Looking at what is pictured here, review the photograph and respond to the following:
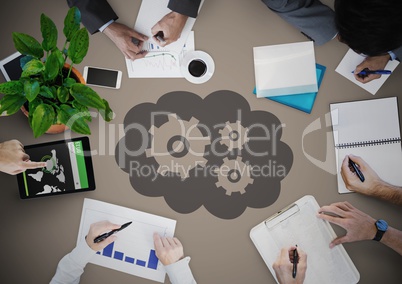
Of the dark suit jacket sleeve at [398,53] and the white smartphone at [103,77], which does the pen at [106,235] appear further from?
the dark suit jacket sleeve at [398,53]

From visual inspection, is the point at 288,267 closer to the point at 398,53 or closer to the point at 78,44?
the point at 398,53

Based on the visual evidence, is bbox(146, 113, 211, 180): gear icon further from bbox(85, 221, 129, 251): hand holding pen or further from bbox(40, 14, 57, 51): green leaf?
bbox(40, 14, 57, 51): green leaf

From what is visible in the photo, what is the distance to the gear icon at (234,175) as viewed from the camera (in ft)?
4.29

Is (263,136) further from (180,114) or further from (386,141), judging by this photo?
(386,141)

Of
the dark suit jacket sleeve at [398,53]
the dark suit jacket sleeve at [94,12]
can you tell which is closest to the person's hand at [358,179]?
the dark suit jacket sleeve at [398,53]

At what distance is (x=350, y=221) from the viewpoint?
1.28 meters

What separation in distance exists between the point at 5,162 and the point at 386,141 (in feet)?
3.92

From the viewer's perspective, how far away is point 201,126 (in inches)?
51.7

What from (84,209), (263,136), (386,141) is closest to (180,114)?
(263,136)

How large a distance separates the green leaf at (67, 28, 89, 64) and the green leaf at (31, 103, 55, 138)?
0.46 ft

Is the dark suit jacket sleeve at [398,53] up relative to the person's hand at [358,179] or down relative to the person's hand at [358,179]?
up

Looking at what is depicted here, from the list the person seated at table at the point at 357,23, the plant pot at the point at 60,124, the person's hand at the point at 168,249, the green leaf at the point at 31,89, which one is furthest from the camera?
the person's hand at the point at 168,249

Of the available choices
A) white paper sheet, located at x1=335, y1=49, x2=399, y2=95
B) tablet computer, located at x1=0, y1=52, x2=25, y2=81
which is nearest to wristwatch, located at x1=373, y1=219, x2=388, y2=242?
white paper sheet, located at x1=335, y1=49, x2=399, y2=95

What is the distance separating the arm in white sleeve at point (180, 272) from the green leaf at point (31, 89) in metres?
0.67
